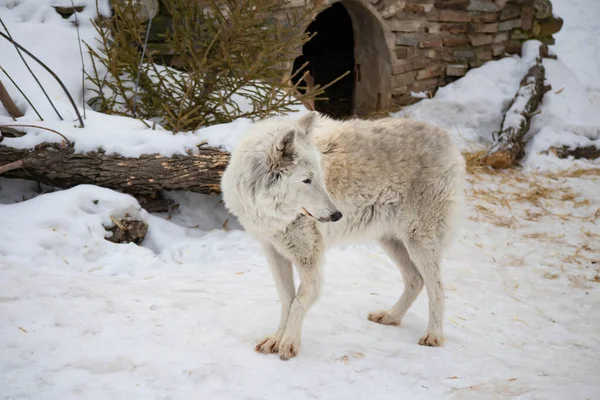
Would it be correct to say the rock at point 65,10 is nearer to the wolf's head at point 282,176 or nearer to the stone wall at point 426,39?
the stone wall at point 426,39

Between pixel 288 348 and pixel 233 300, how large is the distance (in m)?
0.98

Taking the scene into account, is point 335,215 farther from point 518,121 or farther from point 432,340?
point 518,121

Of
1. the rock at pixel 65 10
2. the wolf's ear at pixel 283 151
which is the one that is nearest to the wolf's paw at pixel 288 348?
the wolf's ear at pixel 283 151

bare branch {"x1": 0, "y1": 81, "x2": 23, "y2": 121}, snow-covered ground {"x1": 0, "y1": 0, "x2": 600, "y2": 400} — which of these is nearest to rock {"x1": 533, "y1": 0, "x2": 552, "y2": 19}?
snow-covered ground {"x1": 0, "y1": 0, "x2": 600, "y2": 400}

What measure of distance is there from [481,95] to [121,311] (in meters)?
7.61

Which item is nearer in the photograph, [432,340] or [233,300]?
[432,340]

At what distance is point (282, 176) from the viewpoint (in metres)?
3.57

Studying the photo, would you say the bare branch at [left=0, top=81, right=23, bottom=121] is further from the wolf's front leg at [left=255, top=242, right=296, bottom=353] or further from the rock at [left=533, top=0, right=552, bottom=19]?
the rock at [left=533, top=0, right=552, bottom=19]

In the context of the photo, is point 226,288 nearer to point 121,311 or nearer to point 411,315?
point 121,311

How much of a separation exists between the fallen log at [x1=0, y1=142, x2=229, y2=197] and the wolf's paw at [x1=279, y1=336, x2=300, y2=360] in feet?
7.65

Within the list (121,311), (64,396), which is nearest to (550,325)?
(121,311)

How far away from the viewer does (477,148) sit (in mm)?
8930

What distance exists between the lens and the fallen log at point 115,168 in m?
5.11

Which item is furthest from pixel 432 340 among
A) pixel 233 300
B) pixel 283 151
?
pixel 283 151
